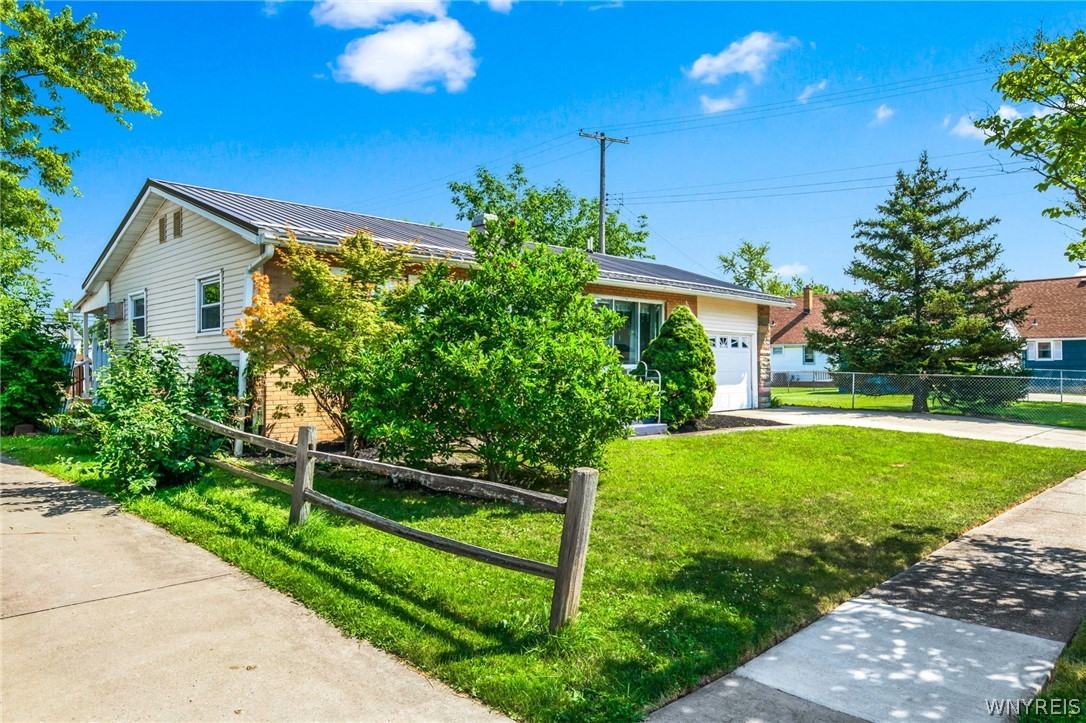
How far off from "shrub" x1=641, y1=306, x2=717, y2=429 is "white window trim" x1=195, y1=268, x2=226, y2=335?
838 centimetres

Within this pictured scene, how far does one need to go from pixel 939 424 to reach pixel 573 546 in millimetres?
15072

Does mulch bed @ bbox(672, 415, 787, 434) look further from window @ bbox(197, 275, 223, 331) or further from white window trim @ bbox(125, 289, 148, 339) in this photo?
white window trim @ bbox(125, 289, 148, 339)

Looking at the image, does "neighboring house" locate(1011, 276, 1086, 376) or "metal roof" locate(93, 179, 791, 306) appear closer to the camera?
"metal roof" locate(93, 179, 791, 306)

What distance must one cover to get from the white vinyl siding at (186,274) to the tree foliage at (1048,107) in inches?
396

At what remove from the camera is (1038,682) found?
3.30 m

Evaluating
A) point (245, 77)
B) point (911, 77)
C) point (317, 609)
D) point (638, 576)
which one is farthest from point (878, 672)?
point (911, 77)

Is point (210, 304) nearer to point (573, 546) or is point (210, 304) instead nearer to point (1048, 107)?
point (573, 546)

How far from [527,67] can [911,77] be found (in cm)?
1397

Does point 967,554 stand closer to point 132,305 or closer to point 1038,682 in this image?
point 1038,682

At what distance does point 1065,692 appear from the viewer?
3170 millimetres

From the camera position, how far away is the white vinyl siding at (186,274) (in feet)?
36.4

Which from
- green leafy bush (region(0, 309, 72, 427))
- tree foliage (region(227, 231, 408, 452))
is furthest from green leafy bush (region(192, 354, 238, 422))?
green leafy bush (region(0, 309, 72, 427))

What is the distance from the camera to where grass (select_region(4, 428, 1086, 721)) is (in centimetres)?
349

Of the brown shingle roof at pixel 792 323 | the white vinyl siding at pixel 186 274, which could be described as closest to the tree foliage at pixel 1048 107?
the white vinyl siding at pixel 186 274
